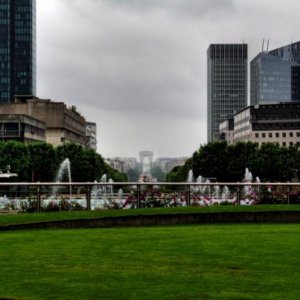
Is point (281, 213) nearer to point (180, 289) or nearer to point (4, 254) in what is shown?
point (4, 254)

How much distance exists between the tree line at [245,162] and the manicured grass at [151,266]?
106 m

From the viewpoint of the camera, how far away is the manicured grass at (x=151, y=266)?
29.7ft

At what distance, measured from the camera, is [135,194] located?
27.2 meters

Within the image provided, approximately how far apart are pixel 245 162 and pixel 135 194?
97.3 metres

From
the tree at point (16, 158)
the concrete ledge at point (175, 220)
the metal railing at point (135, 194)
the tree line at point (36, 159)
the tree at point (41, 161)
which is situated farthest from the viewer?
the tree at point (41, 161)

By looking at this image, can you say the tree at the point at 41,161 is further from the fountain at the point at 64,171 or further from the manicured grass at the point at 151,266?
the manicured grass at the point at 151,266

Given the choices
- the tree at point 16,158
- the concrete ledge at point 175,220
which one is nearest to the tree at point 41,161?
the tree at point 16,158

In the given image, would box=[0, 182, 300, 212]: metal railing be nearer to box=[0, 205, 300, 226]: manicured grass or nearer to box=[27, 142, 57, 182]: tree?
box=[0, 205, 300, 226]: manicured grass

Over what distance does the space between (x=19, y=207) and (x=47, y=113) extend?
427ft

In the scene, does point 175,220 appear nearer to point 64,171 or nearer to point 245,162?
point 64,171

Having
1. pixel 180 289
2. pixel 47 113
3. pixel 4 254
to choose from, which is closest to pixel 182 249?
pixel 4 254

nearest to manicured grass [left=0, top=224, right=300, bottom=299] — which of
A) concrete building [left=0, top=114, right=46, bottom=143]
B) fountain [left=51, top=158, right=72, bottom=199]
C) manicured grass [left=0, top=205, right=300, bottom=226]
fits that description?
manicured grass [left=0, top=205, right=300, bottom=226]

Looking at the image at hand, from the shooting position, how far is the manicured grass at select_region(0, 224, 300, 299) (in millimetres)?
9062

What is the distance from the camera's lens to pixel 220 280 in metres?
9.95
